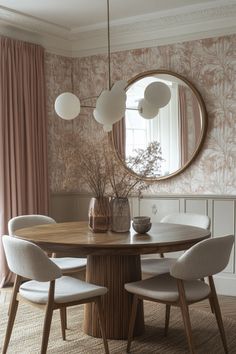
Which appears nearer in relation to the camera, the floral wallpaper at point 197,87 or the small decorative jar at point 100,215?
the small decorative jar at point 100,215

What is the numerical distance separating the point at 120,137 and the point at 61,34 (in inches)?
50.8

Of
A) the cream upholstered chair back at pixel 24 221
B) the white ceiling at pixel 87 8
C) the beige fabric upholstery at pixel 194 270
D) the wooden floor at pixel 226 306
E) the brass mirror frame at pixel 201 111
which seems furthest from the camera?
the brass mirror frame at pixel 201 111

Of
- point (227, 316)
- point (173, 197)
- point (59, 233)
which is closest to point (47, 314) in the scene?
point (59, 233)

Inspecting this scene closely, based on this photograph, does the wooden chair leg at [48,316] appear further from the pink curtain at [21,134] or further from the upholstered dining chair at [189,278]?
the pink curtain at [21,134]

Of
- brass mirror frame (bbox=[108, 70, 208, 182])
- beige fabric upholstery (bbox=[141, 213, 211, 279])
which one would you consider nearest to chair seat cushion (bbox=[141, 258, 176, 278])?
beige fabric upholstery (bbox=[141, 213, 211, 279])

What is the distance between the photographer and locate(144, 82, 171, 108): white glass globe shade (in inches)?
130

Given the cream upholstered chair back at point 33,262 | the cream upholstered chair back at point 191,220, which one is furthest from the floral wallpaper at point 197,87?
the cream upholstered chair back at point 33,262

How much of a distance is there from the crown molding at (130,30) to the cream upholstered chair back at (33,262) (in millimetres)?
2648

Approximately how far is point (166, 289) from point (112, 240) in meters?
0.44

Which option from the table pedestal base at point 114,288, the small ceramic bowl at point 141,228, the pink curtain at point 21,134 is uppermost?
the pink curtain at point 21,134

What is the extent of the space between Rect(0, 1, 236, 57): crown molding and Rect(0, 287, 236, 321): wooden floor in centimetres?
245

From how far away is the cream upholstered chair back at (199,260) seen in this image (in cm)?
279

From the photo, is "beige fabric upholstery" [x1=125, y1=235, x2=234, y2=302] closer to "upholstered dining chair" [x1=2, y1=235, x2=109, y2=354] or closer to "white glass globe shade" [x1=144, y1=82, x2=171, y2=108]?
"upholstered dining chair" [x1=2, y1=235, x2=109, y2=354]

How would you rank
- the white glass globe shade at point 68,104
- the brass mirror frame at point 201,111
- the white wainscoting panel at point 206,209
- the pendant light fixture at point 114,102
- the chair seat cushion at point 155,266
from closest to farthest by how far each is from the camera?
the pendant light fixture at point 114,102 → the white glass globe shade at point 68,104 → the chair seat cushion at point 155,266 → the white wainscoting panel at point 206,209 → the brass mirror frame at point 201,111
